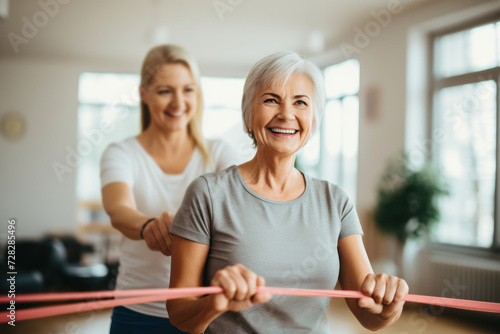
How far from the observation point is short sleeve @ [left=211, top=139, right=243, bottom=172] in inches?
72.1

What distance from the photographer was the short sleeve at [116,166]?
1693 mm

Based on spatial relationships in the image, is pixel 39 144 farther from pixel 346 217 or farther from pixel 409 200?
pixel 346 217

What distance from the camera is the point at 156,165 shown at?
178cm

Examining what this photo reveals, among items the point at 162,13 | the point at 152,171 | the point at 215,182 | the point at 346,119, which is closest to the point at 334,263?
the point at 215,182

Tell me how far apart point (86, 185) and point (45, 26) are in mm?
3421

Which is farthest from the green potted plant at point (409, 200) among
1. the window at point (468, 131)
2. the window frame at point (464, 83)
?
the window frame at point (464, 83)

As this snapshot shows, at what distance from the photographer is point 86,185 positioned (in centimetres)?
1003

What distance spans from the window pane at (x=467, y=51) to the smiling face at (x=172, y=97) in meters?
5.12

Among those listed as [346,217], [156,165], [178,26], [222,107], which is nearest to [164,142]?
[156,165]

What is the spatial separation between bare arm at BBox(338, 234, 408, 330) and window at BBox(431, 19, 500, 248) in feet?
16.5

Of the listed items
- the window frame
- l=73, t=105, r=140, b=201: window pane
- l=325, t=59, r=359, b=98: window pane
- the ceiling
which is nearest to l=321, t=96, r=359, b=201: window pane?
l=325, t=59, r=359, b=98: window pane

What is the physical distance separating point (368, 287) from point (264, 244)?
0.29 meters

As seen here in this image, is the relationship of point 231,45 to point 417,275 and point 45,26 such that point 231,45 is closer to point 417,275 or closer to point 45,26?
point 45,26

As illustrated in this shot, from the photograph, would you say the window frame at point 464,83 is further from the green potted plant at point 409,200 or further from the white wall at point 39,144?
the white wall at point 39,144
